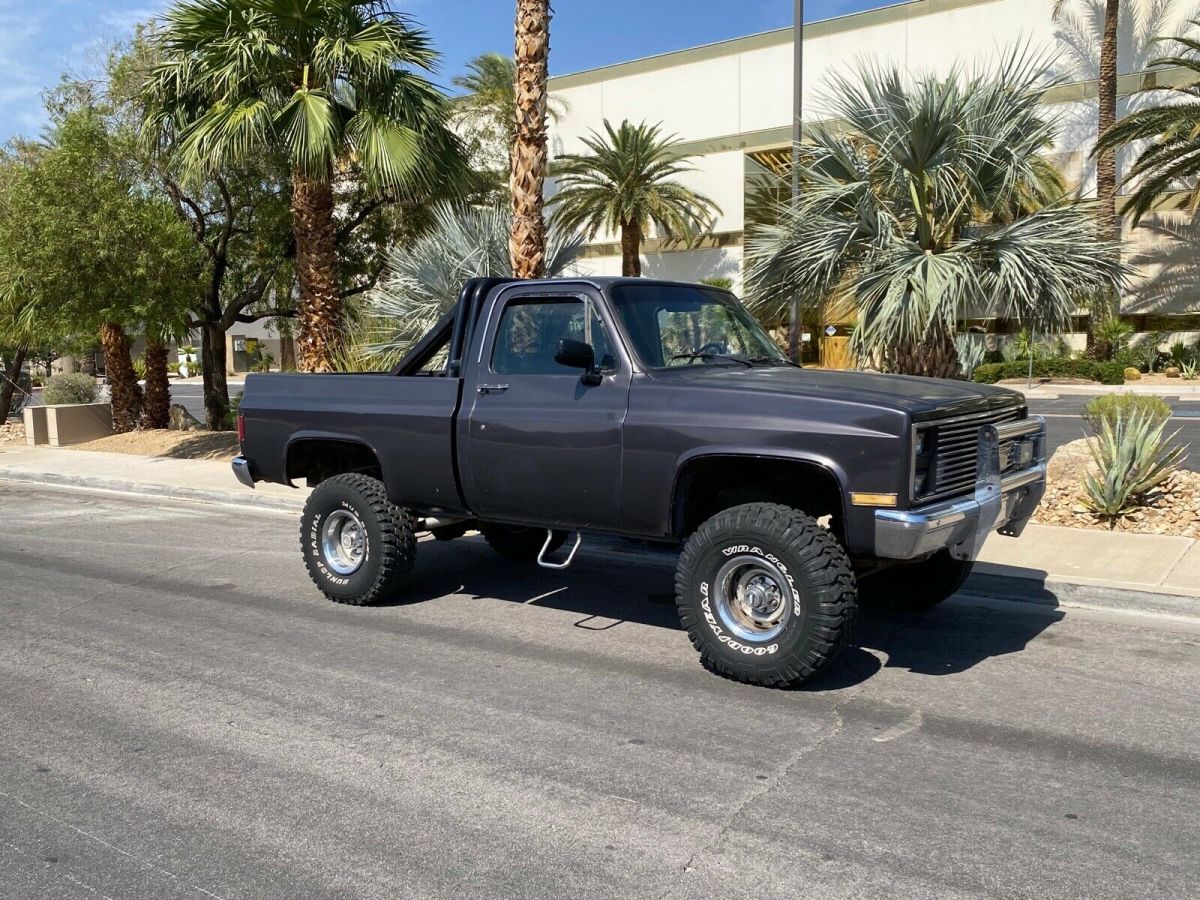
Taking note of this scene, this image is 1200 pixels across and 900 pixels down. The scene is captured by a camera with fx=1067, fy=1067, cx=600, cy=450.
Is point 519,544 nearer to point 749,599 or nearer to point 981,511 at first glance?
point 749,599

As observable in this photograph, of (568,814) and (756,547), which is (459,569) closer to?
(756,547)

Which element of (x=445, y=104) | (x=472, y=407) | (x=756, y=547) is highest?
(x=445, y=104)

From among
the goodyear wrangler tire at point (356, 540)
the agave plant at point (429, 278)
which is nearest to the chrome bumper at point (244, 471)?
the goodyear wrangler tire at point (356, 540)

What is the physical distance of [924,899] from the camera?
3.42 metres

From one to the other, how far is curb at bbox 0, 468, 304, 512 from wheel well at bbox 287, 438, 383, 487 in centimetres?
408

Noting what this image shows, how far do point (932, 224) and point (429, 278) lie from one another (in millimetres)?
6683

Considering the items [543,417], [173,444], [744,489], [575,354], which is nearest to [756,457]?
[744,489]

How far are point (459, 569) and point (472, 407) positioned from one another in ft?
7.92

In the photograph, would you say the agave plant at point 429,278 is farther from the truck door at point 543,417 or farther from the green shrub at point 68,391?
the green shrub at point 68,391

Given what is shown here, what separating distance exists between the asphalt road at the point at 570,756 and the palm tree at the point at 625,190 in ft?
91.5

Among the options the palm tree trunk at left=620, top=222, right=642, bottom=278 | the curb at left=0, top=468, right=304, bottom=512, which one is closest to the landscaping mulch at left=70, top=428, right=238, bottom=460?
the curb at left=0, top=468, right=304, bottom=512

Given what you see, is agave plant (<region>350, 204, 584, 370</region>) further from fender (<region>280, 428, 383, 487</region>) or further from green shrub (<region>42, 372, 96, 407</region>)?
green shrub (<region>42, 372, 96, 407</region>)

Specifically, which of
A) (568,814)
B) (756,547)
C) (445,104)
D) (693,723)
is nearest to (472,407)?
(756,547)

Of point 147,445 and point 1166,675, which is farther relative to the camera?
point 147,445
